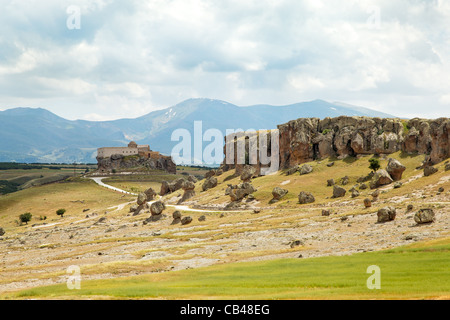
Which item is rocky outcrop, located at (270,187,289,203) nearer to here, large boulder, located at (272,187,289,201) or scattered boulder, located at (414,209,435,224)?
large boulder, located at (272,187,289,201)

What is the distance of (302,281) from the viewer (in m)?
34.1

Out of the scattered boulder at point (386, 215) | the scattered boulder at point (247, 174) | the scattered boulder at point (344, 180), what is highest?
the scattered boulder at point (247, 174)

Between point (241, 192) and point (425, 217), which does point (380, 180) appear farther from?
point (425, 217)

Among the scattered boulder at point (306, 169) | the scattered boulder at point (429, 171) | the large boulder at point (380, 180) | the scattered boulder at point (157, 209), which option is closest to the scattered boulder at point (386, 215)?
the scattered boulder at point (429, 171)

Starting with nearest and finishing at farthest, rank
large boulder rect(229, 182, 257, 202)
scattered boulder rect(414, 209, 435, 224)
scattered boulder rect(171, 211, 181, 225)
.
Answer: scattered boulder rect(414, 209, 435, 224), scattered boulder rect(171, 211, 181, 225), large boulder rect(229, 182, 257, 202)

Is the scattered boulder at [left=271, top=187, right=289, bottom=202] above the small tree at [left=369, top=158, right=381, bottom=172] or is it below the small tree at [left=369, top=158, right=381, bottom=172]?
below

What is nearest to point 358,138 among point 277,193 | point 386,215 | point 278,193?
point 278,193

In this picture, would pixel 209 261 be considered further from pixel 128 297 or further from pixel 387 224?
pixel 387 224

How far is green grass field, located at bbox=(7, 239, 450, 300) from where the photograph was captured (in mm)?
28422

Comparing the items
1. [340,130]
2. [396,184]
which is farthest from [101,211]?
[396,184]

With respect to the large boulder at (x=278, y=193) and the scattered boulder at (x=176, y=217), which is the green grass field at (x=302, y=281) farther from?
the large boulder at (x=278, y=193)

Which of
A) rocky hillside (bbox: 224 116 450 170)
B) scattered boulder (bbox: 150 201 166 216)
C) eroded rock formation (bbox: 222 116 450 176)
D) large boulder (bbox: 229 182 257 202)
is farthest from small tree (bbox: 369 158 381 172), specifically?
scattered boulder (bbox: 150 201 166 216)

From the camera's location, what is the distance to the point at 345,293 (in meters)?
28.3

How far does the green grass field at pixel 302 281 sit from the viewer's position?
28422 millimetres
